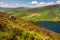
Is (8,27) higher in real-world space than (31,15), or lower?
higher

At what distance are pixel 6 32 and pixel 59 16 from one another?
120 meters

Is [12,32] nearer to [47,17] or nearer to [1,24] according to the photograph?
[1,24]

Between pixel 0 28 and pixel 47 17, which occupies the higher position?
pixel 0 28

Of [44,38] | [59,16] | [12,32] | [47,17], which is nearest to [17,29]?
[12,32]

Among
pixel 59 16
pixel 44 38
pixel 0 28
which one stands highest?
pixel 0 28

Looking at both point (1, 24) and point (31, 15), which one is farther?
point (31, 15)

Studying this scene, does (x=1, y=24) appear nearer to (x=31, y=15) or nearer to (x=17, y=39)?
(x=17, y=39)

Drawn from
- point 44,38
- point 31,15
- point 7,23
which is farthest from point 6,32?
point 31,15

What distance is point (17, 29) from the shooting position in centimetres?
913

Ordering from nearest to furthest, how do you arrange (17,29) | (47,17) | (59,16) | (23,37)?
(23,37) → (17,29) → (47,17) → (59,16)

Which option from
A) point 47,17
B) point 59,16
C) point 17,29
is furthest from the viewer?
point 59,16

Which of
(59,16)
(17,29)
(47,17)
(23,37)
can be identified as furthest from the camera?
(59,16)

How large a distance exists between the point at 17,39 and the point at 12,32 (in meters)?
0.48

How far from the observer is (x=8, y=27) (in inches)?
361
